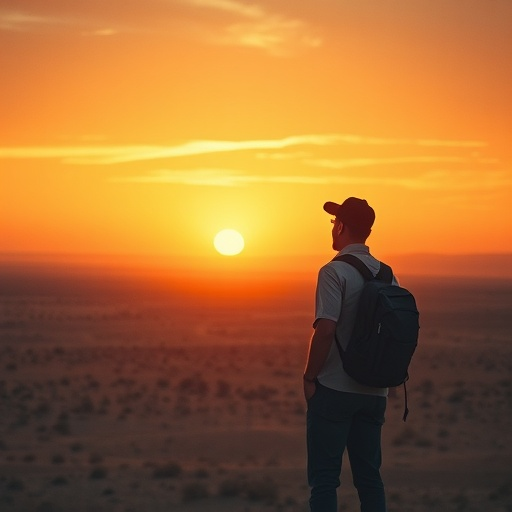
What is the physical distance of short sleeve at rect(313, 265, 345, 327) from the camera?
5.53 meters

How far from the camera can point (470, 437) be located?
62.7ft

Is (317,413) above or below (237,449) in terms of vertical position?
above

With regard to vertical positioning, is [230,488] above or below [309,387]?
below

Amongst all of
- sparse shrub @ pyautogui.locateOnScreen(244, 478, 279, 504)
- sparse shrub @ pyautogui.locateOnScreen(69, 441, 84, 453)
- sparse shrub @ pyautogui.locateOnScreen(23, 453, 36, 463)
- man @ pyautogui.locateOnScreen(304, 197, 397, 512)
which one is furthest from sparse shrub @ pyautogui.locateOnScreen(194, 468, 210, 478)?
man @ pyautogui.locateOnScreen(304, 197, 397, 512)

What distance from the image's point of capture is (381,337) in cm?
546

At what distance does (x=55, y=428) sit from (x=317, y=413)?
14979 mm

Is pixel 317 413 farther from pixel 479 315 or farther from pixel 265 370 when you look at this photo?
pixel 479 315

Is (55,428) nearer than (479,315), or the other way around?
(55,428)

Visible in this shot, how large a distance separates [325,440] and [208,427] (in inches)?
586

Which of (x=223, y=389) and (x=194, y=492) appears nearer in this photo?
(x=194, y=492)

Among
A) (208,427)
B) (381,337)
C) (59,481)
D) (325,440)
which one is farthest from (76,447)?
(381,337)

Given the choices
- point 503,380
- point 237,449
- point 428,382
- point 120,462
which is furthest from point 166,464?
point 503,380

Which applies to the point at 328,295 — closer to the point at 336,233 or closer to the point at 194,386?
the point at 336,233

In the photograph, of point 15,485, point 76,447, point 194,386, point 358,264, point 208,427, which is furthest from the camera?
point 194,386
